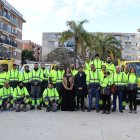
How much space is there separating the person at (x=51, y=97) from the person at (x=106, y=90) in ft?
6.16

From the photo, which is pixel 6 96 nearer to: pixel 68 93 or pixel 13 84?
pixel 13 84

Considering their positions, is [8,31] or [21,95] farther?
[8,31]

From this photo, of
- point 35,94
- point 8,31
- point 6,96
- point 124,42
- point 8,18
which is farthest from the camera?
point 124,42

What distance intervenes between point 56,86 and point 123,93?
2776 millimetres

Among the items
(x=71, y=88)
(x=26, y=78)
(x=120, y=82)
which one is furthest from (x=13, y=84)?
(x=120, y=82)

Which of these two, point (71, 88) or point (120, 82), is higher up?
point (120, 82)

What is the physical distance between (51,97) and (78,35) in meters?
32.2

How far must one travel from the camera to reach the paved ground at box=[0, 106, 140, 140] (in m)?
9.34

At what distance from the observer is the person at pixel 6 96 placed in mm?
14750

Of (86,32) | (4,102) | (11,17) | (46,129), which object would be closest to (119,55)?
(86,32)

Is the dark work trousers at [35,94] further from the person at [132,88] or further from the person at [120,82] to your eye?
the person at [132,88]

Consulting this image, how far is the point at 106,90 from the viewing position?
1391cm

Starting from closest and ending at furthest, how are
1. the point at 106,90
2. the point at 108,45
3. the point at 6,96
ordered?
the point at 106,90 → the point at 6,96 → the point at 108,45

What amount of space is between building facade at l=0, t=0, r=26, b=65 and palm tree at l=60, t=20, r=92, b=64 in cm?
3119
